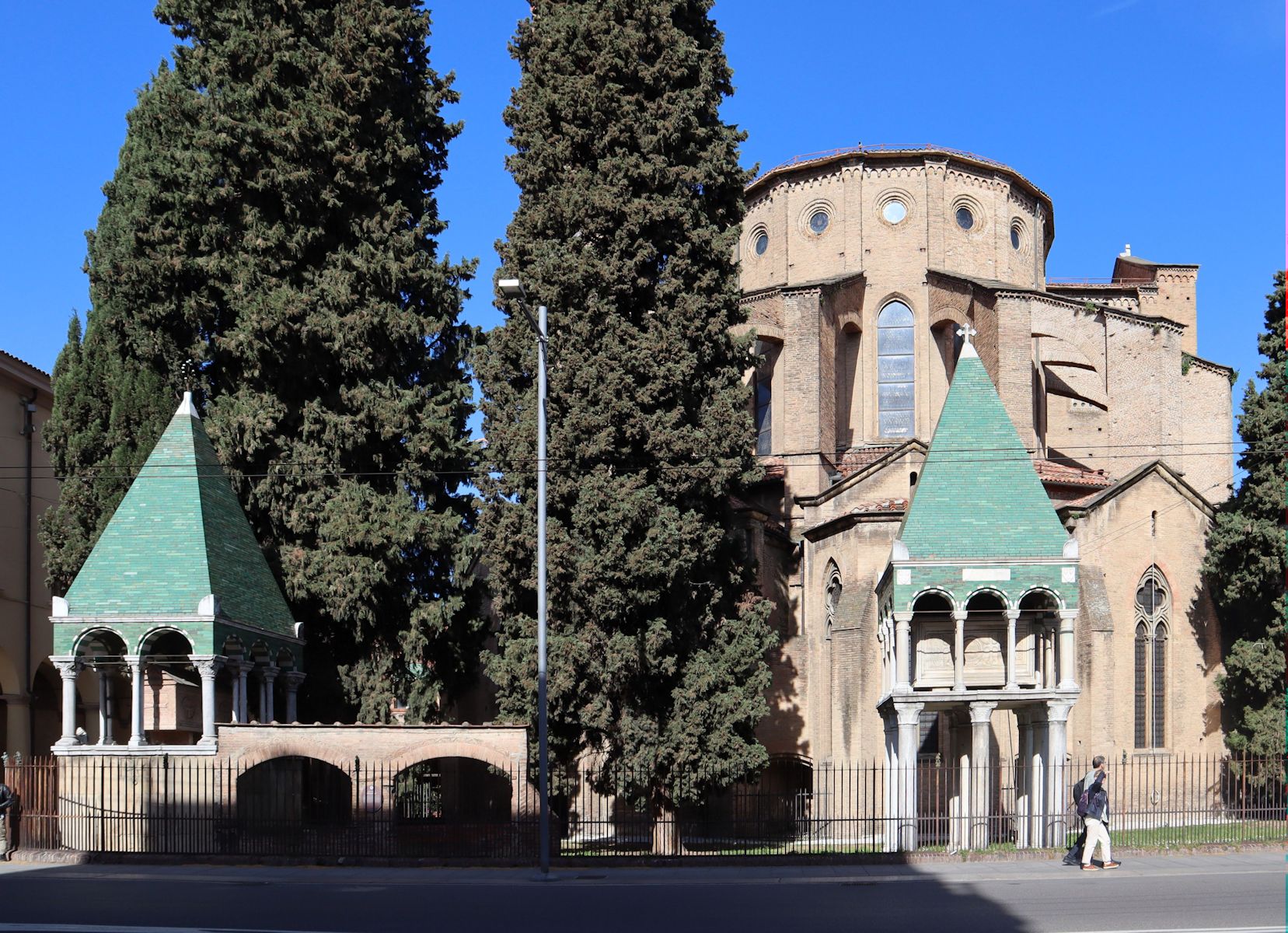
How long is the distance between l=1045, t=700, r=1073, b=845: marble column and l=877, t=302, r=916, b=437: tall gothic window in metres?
14.2

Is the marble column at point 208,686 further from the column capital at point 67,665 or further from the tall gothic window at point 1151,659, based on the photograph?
the tall gothic window at point 1151,659

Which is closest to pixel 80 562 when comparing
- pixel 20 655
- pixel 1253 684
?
pixel 20 655

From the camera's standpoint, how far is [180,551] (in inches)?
1033

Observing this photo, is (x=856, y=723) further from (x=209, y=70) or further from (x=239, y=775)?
(x=209, y=70)

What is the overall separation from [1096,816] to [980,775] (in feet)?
19.6

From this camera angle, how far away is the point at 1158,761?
33.1 meters

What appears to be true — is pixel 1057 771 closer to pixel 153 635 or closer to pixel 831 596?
pixel 831 596

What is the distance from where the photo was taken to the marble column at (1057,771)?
2612 centimetres

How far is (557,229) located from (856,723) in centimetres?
1304

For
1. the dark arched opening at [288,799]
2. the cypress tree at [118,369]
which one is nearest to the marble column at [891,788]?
the dark arched opening at [288,799]

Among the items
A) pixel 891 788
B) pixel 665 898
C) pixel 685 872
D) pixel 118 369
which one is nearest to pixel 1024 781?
pixel 891 788

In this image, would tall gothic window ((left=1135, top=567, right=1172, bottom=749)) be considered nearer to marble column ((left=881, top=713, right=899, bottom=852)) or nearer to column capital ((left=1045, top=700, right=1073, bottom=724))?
column capital ((left=1045, top=700, right=1073, bottom=724))

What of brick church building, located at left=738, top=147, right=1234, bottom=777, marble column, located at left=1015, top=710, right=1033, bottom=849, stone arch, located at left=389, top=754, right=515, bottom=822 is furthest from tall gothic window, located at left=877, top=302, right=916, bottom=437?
stone arch, located at left=389, top=754, right=515, bottom=822

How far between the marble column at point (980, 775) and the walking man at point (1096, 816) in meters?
4.21
